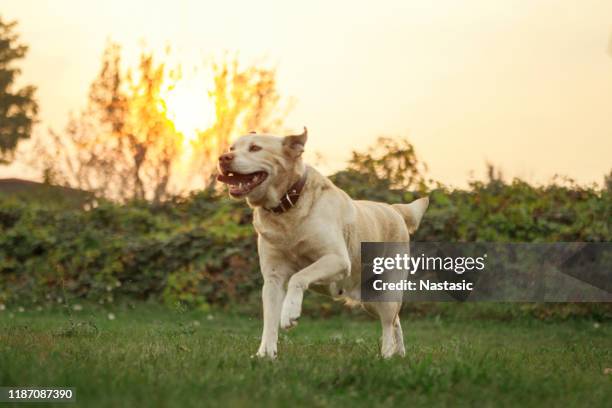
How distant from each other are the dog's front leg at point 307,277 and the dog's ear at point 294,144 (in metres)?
0.78

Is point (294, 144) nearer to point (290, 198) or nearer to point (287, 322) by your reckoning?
point (290, 198)

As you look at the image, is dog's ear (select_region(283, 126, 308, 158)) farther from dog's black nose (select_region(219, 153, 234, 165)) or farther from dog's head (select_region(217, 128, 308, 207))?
dog's black nose (select_region(219, 153, 234, 165))

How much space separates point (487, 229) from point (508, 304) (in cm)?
111

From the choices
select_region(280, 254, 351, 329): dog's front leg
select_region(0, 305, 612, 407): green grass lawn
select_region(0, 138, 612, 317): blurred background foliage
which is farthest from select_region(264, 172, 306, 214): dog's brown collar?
select_region(0, 138, 612, 317): blurred background foliage

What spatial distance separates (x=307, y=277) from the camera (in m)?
6.08

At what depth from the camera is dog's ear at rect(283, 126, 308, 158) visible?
6301mm

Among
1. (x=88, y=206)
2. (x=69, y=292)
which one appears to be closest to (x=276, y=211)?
(x=69, y=292)

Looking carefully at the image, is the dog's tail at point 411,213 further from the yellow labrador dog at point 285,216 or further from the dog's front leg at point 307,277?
the dog's front leg at point 307,277

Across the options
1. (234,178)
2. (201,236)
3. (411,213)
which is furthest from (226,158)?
(201,236)

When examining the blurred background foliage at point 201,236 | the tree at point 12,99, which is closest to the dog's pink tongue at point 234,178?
the blurred background foliage at point 201,236

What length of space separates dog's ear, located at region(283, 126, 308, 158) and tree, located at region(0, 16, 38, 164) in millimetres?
26289

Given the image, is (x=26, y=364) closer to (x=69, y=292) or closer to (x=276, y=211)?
(x=276, y=211)

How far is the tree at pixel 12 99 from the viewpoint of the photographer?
31125 millimetres

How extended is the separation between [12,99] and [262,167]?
91.2 ft
